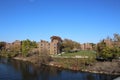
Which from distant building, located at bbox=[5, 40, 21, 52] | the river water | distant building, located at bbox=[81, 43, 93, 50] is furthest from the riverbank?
distant building, located at bbox=[81, 43, 93, 50]

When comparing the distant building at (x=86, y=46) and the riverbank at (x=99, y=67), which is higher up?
the distant building at (x=86, y=46)

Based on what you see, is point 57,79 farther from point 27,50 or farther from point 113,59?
point 27,50

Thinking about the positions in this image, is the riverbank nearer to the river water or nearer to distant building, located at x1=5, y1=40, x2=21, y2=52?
the river water

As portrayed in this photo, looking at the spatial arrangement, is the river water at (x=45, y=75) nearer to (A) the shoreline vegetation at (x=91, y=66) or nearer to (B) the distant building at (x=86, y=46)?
(A) the shoreline vegetation at (x=91, y=66)

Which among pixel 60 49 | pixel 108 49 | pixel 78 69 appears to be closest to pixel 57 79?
pixel 78 69

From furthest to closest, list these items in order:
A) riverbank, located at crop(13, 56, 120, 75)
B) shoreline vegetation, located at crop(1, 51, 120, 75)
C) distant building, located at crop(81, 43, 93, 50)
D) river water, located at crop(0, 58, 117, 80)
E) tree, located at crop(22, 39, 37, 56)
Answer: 1. distant building, located at crop(81, 43, 93, 50)
2. tree, located at crop(22, 39, 37, 56)
3. shoreline vegetation, located at crop(1, 51, 120, 75)
4. riverbank, located at crop(13, 56, 120, 75)
5. river water, located at crop(0, 58, 117, 80)

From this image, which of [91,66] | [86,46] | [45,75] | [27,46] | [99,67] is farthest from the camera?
[86,46]

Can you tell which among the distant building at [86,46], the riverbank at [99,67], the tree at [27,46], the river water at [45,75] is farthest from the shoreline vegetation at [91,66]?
the distant building at [86,46]

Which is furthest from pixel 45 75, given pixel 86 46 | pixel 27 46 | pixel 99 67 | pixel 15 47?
pixel 86 46

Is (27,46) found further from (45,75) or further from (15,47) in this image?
(45,75)

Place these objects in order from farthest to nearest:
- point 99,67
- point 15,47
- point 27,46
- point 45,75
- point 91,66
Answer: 1. point 15,47
2. point 27,46
3. point 91,66
4. point 99,67
5. point 45,75

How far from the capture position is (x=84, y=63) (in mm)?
62406

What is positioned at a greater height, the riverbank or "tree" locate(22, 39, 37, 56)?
"tree" locate(22, 39, 37, 56)

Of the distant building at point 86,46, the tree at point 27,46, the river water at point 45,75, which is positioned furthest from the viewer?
the distant building at point 86,46
